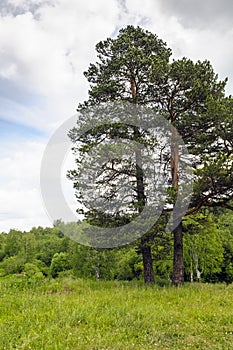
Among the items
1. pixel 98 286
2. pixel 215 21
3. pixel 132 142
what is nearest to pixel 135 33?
pixel 215 21

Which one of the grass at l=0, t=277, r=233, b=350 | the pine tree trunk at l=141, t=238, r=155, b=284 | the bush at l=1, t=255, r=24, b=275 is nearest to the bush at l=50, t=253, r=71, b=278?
the bush at l=1, t=255, r=24, b=275

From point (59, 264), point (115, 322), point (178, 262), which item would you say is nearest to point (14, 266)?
point (59, 264)

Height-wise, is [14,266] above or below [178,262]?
below

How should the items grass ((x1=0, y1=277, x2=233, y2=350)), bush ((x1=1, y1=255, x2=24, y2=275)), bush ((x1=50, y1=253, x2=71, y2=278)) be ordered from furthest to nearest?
bush ((x1=1, y1=255, x2=24, y2=275)), bush ((x1=50, y1=253, x2=71, y2=278)), grass ((x1=0, y1=277, x2=233, y2=350))

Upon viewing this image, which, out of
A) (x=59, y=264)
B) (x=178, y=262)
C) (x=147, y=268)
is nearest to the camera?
(x=178, y=262)

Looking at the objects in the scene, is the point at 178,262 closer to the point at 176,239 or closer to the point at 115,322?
the point at 176,239

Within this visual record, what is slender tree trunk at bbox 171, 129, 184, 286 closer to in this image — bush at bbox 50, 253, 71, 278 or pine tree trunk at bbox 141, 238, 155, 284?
pine tree trunk at bbox 141, 238, 155, 284

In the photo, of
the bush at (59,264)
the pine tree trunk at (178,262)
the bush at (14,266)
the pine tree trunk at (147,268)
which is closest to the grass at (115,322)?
the pine tree trunk at (178,262)

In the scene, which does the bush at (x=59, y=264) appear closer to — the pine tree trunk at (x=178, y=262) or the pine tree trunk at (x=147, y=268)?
the pine tree trunk at (x=147, y=268)

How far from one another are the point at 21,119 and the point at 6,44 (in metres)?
3.20

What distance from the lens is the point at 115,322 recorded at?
5.98m

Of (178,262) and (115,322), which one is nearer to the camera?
(115,322)

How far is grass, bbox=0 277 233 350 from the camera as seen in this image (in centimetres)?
490

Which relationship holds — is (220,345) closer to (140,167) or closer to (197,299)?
(197,299)
